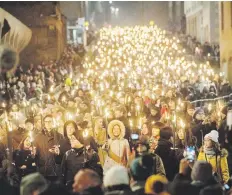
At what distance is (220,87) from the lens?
67.9ft

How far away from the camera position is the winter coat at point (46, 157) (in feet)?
31.0

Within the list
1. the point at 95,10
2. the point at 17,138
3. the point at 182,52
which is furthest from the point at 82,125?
the point at 95,10

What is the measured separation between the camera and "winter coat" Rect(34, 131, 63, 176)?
9.46m

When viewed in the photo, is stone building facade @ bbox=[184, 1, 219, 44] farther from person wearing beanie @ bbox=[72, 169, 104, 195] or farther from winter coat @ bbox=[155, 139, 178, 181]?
person wearing beanie @ bbox=[72, 169, 104, 195]

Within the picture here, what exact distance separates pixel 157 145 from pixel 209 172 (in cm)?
254

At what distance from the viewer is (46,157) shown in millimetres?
9664

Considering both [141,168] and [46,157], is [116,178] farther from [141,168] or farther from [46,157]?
[46,157]

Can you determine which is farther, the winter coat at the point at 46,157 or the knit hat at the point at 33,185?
the winter coat at the point at 46,157

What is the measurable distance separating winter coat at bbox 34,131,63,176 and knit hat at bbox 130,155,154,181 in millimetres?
2393

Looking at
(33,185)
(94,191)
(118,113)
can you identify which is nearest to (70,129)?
(33,185)

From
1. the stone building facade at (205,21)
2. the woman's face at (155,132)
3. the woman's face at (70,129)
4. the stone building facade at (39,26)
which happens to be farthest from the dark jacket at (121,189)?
the stone building facade at (205,21)

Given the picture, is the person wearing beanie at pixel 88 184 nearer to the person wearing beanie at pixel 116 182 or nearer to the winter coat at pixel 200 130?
the person wearing beanie at pixel 116 182

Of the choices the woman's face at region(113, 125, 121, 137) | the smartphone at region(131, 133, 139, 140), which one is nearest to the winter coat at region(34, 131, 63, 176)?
the woman's face at region(113, 125, 121, 137)

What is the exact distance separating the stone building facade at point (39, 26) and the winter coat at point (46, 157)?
29.2 m
